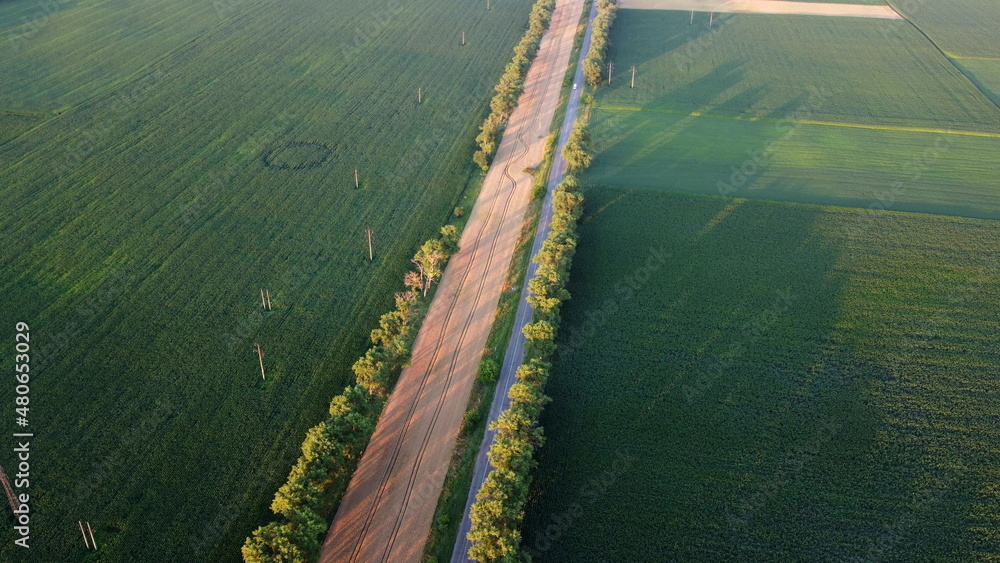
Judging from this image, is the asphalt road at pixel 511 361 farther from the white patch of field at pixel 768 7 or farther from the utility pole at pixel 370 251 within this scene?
the white patch of field at pixel 768 7

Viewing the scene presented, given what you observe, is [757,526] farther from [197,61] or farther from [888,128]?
[197,61]

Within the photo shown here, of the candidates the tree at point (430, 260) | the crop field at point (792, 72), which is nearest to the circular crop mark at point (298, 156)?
the tree at point (430, 260)

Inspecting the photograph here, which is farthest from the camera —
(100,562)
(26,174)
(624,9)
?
(624,9)

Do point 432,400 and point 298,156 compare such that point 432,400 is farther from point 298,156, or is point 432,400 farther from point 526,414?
point 298,156

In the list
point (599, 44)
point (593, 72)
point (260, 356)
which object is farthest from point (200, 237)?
point (599, 44)

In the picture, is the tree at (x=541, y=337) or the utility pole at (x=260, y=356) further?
the tree at (x=541, y=337)

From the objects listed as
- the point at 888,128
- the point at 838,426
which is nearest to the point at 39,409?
the point at 838,426

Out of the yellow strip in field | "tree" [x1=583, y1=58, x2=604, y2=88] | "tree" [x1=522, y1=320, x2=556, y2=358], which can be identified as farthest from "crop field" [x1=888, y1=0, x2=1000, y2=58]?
"tree" [x1=522, y1=320, x2=556, y2=358]
